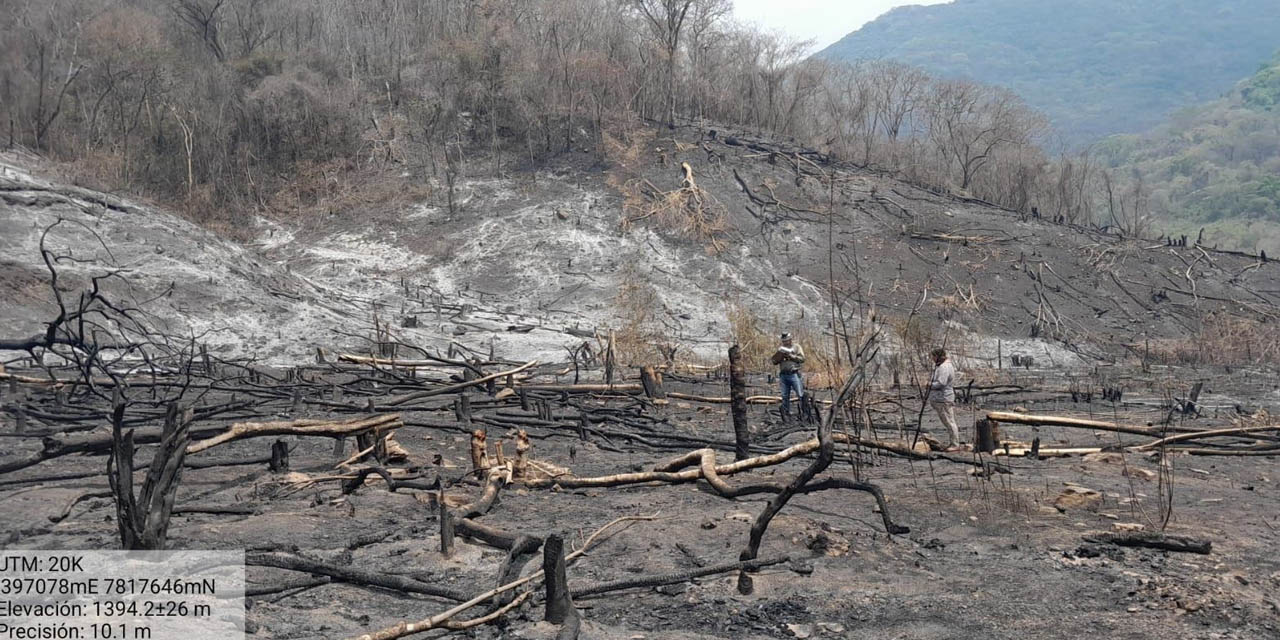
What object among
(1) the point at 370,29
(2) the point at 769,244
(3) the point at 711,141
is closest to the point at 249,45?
(1) the point at 370,29

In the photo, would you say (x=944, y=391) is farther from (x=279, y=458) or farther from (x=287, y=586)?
(x=287, y=586)

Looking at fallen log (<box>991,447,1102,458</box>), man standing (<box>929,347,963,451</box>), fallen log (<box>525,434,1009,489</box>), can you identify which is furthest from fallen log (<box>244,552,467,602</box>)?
man standing (<box>929,347,963,451</box>)

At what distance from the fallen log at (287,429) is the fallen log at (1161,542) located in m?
5.19

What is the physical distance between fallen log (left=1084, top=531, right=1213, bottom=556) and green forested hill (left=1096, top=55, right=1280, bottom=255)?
186ft

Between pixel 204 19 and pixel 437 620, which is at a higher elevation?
pixel 204 19

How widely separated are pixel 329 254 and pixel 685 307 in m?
11.2

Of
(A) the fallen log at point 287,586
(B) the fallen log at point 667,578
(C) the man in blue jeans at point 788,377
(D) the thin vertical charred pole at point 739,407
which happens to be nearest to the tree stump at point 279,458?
(A) the fallen log at point 287,586

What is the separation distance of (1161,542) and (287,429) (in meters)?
5.70

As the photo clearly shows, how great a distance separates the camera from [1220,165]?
321ft

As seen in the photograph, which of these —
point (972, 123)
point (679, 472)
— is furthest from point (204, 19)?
point (679, 472)

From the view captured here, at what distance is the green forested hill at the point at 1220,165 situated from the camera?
75438 mm

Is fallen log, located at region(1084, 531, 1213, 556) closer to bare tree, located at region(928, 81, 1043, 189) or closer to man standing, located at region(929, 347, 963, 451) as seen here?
man standing, located at region(929, 347, 963, 451)

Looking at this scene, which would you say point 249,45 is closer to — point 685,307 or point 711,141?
point 711,141

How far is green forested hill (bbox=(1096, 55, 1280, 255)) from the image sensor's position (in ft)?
247
